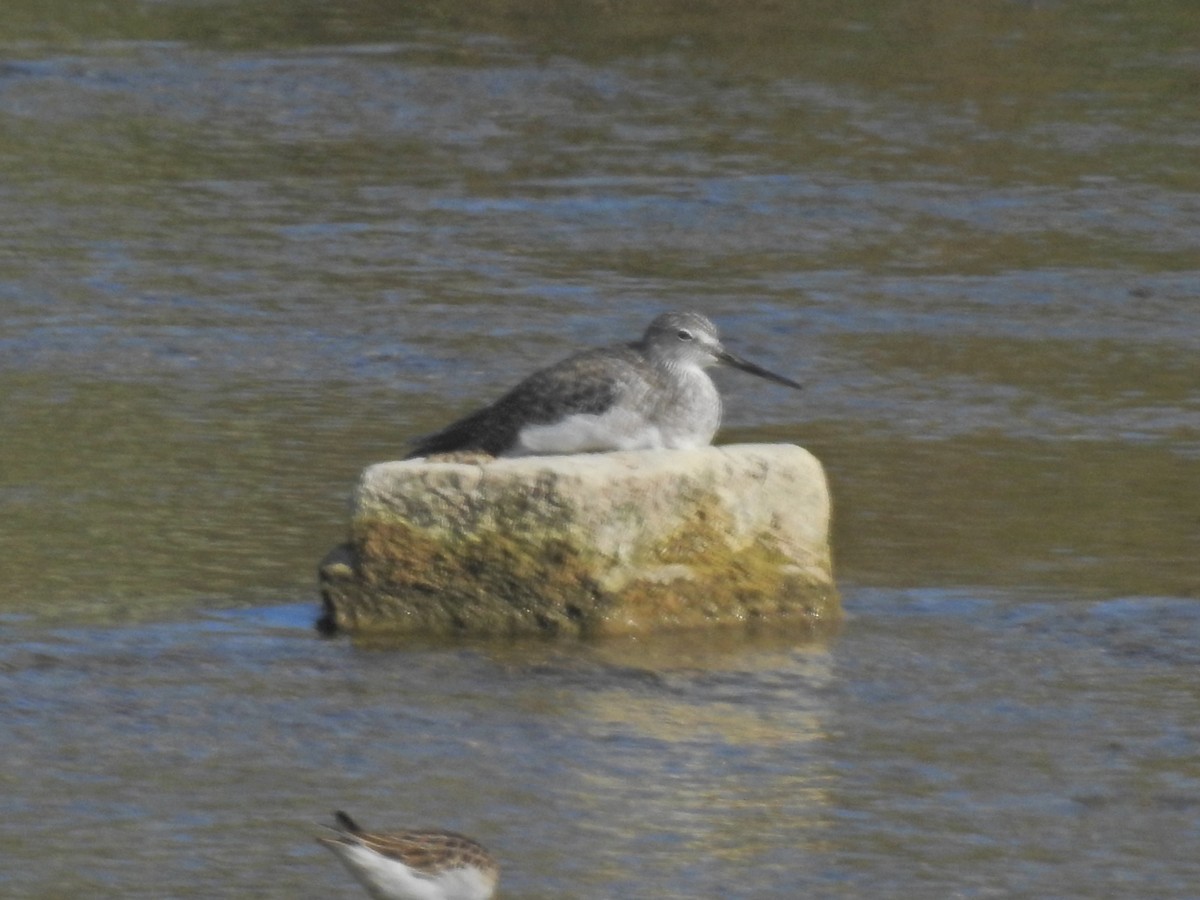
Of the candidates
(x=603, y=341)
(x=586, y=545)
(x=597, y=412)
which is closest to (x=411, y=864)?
(x=586, y=545)

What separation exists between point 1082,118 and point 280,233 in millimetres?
5025

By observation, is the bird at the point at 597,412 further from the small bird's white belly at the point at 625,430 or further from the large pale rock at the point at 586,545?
the large pale rock at the point at 586,545

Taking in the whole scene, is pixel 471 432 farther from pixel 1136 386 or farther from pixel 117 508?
pixel 1136 386

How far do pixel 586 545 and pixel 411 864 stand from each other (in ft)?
7.59

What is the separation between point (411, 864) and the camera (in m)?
5.43

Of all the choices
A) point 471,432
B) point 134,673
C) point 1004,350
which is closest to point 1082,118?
point 1004,350

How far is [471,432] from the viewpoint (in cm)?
834

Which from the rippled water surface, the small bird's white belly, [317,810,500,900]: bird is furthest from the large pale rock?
[317,810,500,900]: bird

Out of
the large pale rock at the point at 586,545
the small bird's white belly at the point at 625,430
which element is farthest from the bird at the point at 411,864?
the small bird's white belly at the point at 625,430

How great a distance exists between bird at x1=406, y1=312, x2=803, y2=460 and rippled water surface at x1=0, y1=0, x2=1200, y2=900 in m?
0.68

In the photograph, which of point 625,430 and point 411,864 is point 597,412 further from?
point 411,864

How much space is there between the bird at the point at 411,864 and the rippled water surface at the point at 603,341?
0.34 metres

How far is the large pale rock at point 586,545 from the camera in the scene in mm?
7609

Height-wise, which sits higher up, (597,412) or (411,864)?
(597,412)
